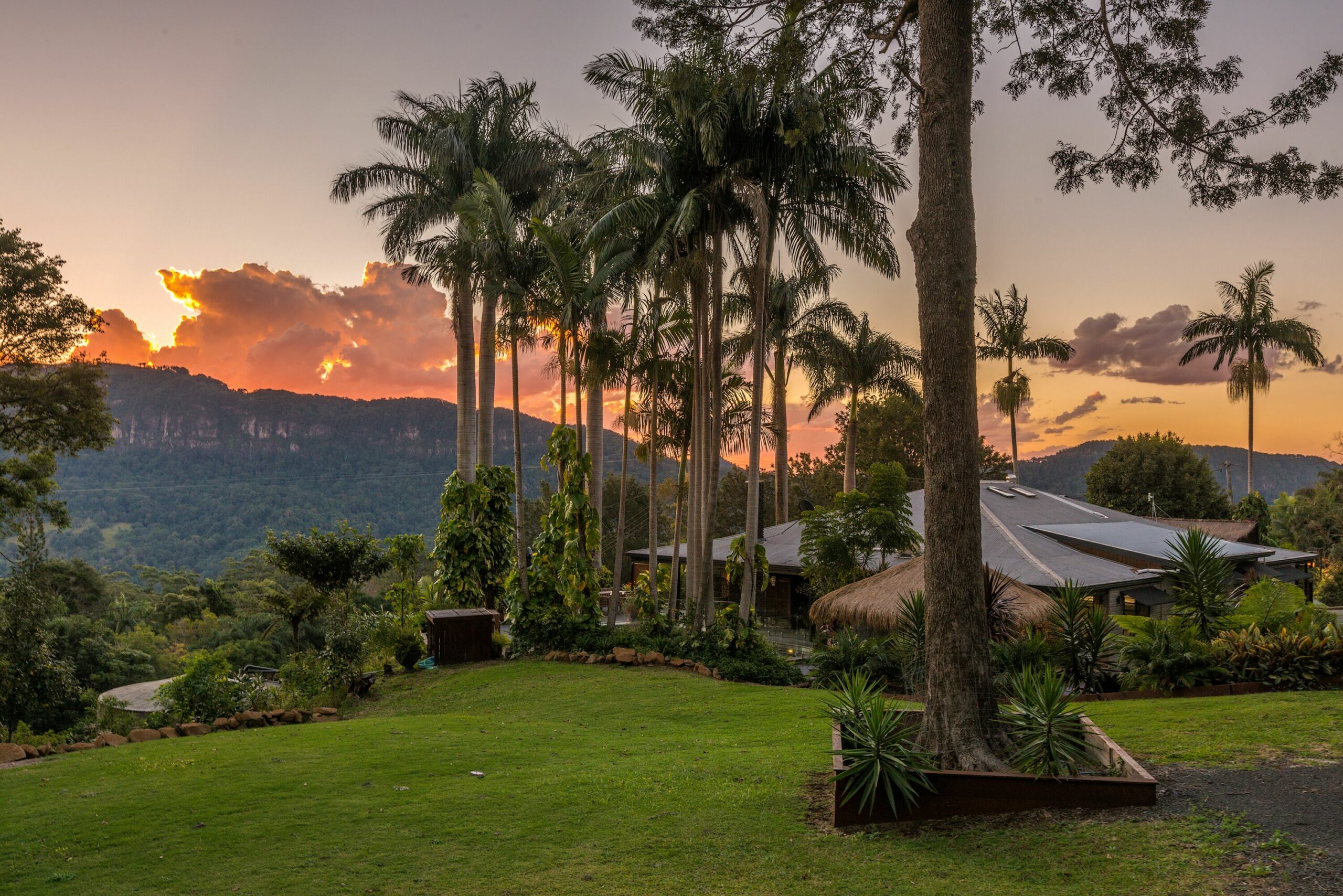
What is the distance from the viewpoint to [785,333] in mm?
30203

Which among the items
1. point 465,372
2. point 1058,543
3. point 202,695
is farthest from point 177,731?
point 1058,543

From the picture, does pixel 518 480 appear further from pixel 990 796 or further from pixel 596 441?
pixel 990 796

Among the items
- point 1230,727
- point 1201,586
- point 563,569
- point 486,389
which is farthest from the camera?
point 486,389

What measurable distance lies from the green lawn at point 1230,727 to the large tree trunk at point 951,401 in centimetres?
164

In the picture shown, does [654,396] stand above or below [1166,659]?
above

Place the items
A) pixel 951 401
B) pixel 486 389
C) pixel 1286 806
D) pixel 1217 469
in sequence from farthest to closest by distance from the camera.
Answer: pixel 1217 469, pixel 486 389, pixel 951 401, pixel 1286 806

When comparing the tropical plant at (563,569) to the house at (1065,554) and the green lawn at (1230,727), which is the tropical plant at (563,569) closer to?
the house at (1065,554)

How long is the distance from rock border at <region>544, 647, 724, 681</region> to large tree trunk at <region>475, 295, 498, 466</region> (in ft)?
32.5

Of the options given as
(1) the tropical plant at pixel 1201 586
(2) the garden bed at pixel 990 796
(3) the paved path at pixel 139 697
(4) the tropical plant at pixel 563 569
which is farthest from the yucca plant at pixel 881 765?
(3) the paved path at pixel 139 697

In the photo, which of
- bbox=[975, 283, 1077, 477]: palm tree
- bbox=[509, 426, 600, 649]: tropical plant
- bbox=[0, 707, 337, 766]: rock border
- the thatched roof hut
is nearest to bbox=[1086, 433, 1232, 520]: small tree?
bbox=[975, 283, 1077, 477]: palm tree

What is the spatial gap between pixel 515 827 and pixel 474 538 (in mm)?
12862

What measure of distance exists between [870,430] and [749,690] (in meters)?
39.2

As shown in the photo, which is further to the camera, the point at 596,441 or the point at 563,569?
the point at 596,441

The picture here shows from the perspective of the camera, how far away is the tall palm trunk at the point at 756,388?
15164 millimetres
